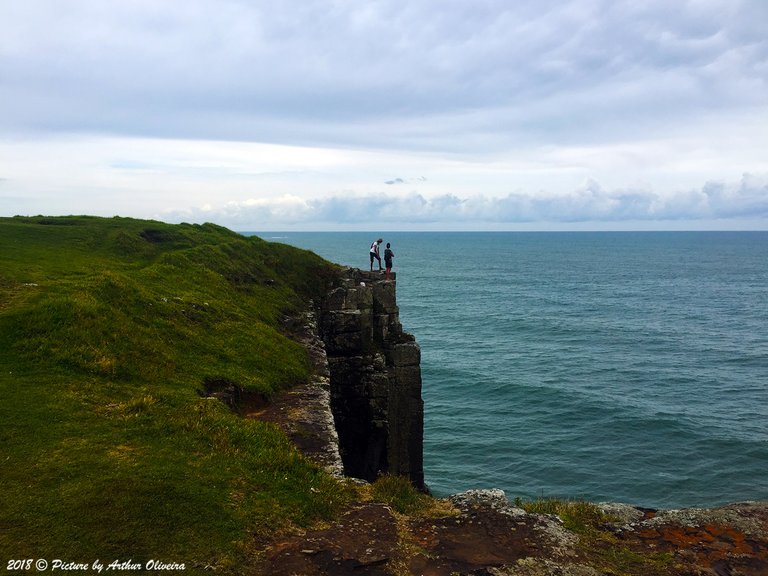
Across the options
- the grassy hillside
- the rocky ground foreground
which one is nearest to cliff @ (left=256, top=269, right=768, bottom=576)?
the rocky ground foreground

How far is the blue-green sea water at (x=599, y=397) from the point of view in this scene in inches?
1320

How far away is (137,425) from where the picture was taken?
42.8 ft

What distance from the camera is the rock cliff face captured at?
2603cm

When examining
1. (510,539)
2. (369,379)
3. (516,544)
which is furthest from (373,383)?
(516,544)

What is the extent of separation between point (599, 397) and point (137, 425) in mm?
40904

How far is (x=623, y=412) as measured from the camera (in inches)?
1683

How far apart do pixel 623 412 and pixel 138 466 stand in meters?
39.7

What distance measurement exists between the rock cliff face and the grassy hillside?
347 cm

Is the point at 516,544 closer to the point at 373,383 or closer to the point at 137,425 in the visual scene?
the point at 137,425

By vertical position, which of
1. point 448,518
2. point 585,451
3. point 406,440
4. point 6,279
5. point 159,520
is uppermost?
point 6,279

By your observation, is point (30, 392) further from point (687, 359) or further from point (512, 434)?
point (687, 359)

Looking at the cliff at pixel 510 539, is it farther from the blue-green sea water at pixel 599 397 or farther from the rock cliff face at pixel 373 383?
the blue-green sea water at pixel 599 397

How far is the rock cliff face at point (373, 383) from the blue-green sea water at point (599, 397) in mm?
5691

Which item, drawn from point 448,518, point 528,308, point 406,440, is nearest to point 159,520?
point 448,518
